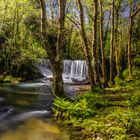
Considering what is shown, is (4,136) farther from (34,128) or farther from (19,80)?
(19,80)

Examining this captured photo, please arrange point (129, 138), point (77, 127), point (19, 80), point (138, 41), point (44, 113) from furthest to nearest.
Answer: point (138, 41)
point (19, 80)
point (44, 113)
point (77, 127)
point (129, 138)

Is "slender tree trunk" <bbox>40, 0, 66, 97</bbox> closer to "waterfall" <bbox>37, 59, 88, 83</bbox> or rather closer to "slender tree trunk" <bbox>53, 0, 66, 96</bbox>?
"slender tree trunk" <bbox>53, 0, 66, 96</bbox>

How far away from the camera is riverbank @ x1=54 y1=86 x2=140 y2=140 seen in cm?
895

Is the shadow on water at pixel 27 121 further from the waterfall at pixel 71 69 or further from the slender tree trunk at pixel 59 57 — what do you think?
the waterfall at pixel 71 69

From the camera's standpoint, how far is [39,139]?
9453 mm

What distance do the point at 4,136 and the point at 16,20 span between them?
2292 centimetres

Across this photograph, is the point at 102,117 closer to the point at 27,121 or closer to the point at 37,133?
the point at 37,133

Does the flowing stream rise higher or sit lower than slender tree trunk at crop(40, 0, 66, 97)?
lower

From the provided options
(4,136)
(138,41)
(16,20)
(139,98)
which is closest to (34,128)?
(4,136)

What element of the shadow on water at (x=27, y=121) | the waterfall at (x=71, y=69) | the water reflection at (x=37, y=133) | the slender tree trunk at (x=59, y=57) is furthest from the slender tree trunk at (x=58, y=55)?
the waterfall at (x=71, y=69)

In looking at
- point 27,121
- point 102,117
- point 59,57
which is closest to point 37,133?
point 27,121

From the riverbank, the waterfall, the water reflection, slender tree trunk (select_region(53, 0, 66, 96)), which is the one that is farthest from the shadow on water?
the waterfall

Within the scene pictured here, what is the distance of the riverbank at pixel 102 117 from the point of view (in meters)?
8.95

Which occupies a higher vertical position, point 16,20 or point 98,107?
point 16,20
